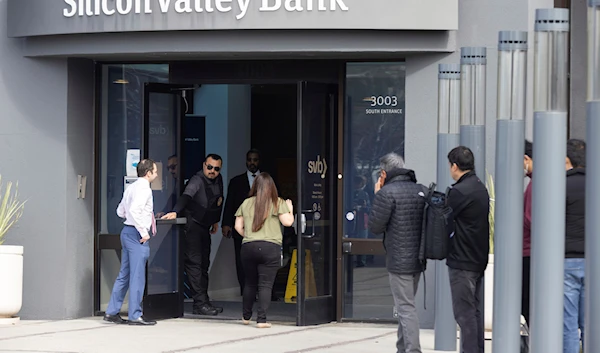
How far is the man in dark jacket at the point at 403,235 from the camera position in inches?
349

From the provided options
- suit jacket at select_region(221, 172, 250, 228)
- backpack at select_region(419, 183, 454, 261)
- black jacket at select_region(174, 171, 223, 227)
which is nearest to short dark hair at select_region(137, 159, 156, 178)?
black jacket at select_region(174, 171, 223, 227)

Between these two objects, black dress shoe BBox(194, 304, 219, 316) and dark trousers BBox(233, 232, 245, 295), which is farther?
dark trousers BBox(233, 232, 245, 295)

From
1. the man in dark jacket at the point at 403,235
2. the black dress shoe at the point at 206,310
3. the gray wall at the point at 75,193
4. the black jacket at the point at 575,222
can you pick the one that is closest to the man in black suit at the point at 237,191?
the black dress shoe at the point at 206,310

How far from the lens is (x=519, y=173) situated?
7445 mm

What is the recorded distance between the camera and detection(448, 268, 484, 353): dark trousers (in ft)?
27.6

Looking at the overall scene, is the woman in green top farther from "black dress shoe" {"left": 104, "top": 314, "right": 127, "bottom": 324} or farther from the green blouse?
"black dress shoe" {"left": 104, "top": 314, "right": 127, "bottom": 324}

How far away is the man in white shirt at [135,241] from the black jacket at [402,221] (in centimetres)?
348

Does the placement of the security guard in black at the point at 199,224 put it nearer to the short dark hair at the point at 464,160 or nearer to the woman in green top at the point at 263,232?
the woman in green top at the point at 263,232

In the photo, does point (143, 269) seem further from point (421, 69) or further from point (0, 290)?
point (421, 69)

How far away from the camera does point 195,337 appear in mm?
10906

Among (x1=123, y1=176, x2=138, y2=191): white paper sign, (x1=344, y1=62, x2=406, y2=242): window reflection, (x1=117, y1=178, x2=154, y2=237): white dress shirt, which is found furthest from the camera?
(x1=123, y1=176, x2=138, y2=191): white paper sign

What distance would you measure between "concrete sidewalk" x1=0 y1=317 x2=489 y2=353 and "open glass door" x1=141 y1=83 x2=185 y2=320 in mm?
270

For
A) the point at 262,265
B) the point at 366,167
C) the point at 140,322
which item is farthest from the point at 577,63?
the point at 140,322

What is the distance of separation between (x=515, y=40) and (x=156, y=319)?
6319 millimetres
